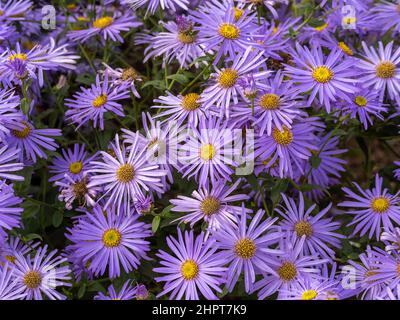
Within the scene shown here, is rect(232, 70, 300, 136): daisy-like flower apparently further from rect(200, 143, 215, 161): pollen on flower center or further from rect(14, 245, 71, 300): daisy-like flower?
rect(14, 245, 71, 300): daisy-like flower

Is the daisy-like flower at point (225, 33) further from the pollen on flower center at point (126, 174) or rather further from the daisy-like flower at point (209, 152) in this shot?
the pollen on flower center at point (126, 174)

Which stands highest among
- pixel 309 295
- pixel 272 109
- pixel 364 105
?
pixel 364 105

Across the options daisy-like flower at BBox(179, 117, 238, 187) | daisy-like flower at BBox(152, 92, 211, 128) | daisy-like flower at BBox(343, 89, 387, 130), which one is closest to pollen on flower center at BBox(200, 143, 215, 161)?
daisy-like flower at BBox(179, 117, 238, 187)

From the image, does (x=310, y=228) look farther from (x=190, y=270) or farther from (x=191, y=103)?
(x=191, y=103)

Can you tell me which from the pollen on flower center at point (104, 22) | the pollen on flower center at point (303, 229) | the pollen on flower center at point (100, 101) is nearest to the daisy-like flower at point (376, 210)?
the pollen on flower center at point (303, 229)

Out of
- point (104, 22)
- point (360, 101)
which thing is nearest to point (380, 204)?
point (360, 101)

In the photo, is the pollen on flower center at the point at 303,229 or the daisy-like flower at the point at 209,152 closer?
the daisy-like flower at the point at 209,152
